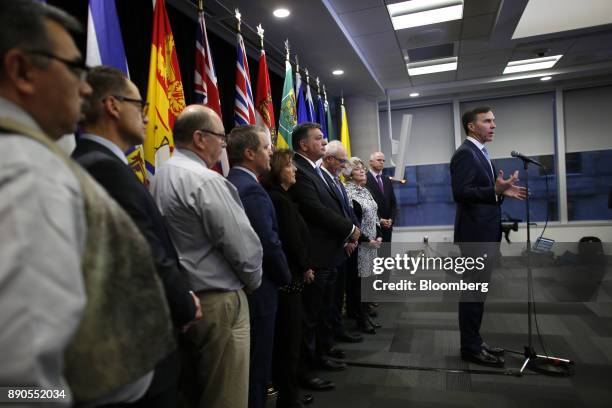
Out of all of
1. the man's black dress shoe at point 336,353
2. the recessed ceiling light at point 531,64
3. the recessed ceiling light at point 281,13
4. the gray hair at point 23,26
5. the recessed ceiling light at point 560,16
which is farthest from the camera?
the recessed ceiling light at point 531,64

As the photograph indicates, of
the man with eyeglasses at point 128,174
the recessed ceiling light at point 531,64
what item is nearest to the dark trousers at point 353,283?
the man with eyeglasses at point 128,174

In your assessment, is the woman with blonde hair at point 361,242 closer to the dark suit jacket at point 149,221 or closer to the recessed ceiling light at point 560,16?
the dark suit jacket at point 149,221

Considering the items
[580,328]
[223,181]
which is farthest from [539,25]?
[223,181]

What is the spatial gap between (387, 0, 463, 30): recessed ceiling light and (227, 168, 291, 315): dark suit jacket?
2.77 metres

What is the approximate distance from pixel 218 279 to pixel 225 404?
45 cm

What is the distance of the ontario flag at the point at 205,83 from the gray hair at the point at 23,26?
1.76 meters

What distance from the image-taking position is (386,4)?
354 cm

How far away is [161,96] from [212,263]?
43.0 inches

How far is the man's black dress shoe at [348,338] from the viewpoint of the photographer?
10.3ft

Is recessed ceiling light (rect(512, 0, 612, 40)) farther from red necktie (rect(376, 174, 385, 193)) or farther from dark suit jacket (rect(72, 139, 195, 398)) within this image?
dark suit jacket (rect(72, 139, 195, 398))

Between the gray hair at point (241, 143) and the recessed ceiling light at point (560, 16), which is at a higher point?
the recessed ceiling light at point (560, 16)

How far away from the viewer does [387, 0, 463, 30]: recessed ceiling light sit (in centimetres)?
367

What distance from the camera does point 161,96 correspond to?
2070mm

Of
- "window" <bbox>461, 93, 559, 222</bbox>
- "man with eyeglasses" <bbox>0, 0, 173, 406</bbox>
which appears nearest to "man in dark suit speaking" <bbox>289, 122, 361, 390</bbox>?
"man with eyeglasses" <bbox>0, 0, 173, 406</bbox>
